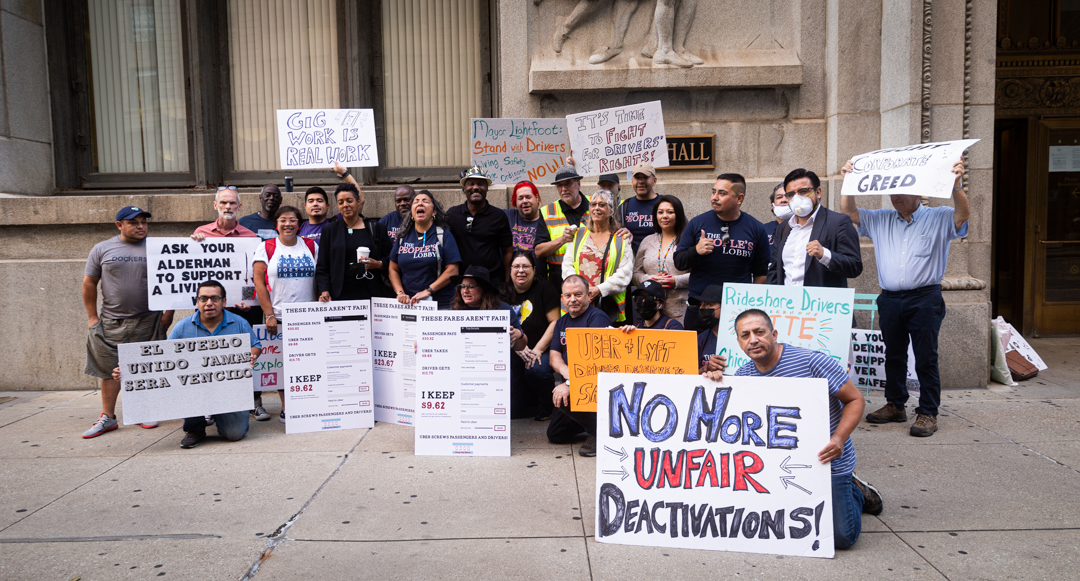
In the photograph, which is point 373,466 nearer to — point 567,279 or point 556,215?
point 567,279

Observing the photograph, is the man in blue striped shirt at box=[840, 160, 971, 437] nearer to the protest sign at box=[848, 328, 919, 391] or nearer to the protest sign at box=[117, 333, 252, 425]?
the protest sign at box=[848, 328, 919, 391]

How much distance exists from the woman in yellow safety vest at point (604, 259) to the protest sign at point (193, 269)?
117 inches

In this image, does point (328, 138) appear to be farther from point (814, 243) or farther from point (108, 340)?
point (814, 243)

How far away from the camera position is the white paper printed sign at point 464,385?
5664 millimetres

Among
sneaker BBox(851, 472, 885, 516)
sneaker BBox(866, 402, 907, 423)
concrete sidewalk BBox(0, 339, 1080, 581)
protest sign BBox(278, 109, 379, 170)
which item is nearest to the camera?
concrete sidewalk BBox(0, 339, 1080, 581)

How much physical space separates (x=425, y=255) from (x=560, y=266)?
1233mm

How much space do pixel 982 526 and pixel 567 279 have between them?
316 centimetres

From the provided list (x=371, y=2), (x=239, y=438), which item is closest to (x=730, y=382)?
(x=239, y=438)

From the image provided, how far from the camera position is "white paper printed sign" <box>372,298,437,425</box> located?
20.4ft

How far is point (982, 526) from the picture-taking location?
4.22m

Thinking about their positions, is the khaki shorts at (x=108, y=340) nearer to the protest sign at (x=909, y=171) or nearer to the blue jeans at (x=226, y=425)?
the blue jeans at (x=226, y=425)

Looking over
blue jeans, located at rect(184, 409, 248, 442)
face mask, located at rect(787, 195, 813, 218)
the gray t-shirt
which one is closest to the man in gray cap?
face mask, located at rect(787, 195, 813, 218)

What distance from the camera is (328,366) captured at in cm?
637

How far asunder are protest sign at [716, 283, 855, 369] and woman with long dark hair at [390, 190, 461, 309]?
245cm
